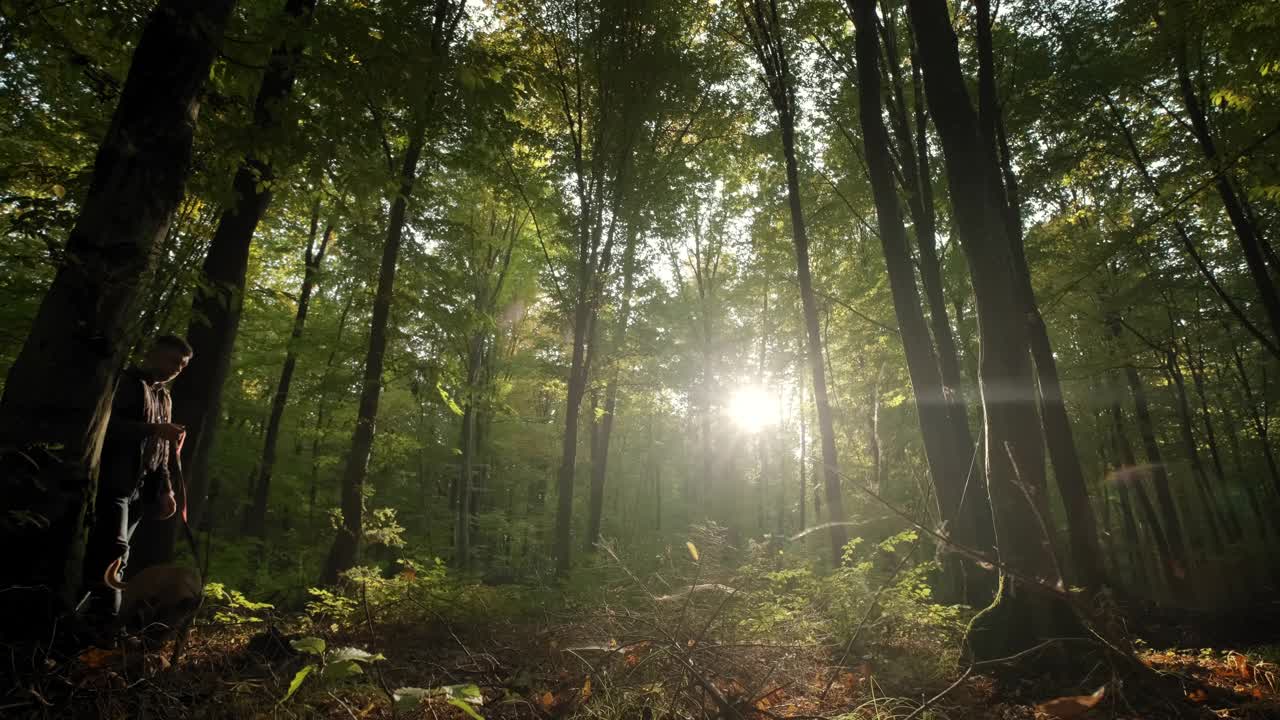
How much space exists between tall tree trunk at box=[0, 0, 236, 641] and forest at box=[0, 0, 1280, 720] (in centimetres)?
1

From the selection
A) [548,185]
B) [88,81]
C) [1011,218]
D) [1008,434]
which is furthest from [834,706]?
[548,185]

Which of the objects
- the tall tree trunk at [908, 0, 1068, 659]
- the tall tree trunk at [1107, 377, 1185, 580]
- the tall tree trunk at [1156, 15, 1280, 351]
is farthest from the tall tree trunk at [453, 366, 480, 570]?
the tall tree trunk at [1107, 377, 1185, 580]

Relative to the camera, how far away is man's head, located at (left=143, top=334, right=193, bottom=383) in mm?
3459

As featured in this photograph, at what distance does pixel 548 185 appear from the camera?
1089 centimetres

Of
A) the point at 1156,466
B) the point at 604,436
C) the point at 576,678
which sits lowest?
the point at 576,678

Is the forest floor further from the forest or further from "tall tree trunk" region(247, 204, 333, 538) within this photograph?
"tall tree trunk" region(247, 204, 333, 538)

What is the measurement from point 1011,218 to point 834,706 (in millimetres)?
8868

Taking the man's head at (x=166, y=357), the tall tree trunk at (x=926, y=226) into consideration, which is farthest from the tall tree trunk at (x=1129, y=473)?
the man's head at (x=166, y=357)

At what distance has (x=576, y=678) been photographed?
121 inches

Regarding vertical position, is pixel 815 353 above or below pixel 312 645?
above

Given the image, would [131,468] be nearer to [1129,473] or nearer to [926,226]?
[926,226]

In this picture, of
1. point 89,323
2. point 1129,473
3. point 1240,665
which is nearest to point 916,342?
point 1240,665

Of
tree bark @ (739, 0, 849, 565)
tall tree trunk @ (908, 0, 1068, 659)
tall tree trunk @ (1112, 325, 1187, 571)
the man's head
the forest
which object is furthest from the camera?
tall tree trunk @ (1112, 325, 1187, 571)

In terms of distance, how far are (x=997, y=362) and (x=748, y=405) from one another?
68.0 feet
